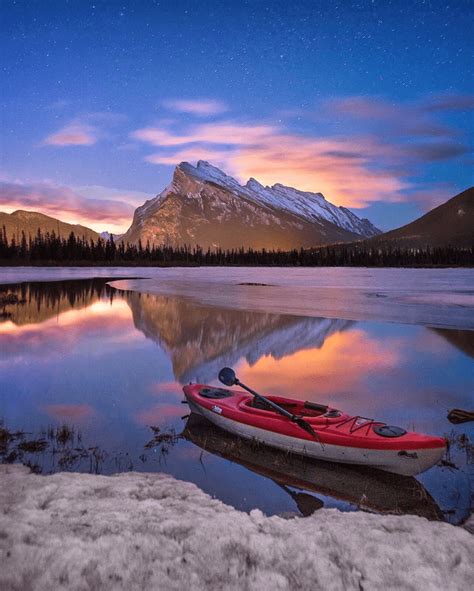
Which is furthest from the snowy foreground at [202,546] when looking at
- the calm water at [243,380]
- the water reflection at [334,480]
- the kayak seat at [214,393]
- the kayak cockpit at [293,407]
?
the kayak seat at [214,393]

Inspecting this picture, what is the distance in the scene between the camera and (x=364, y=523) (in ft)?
21.6

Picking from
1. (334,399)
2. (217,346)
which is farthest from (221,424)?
(217,346)

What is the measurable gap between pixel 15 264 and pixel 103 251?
36487 millimetres

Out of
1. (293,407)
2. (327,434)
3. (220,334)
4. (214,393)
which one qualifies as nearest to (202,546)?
(327,434)

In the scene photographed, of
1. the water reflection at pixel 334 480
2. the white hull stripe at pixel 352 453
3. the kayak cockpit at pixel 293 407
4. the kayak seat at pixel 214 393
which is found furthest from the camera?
the kayak seat at pixel 214 393

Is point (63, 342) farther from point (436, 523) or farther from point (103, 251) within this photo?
point (103, 251)

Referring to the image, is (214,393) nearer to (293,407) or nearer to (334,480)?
(293,407)

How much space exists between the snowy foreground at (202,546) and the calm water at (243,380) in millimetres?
1115

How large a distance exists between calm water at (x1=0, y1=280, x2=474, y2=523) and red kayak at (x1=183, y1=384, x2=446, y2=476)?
0.30 metres

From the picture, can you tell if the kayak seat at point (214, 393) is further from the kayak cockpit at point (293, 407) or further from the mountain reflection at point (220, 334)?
the mountain reflection at point (220, 334)

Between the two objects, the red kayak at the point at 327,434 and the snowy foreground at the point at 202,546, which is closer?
the snowy foreground at the point at 202,546

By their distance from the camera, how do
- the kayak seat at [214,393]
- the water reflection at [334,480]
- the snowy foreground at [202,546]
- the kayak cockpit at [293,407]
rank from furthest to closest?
the kayak seat at [214,393]
the kayak cockpit at [293,407]
the water reflection at [334,480]
the snowy foreground at [202,546]

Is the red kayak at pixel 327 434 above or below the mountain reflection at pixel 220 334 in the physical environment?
above

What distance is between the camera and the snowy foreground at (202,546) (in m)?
5.23
